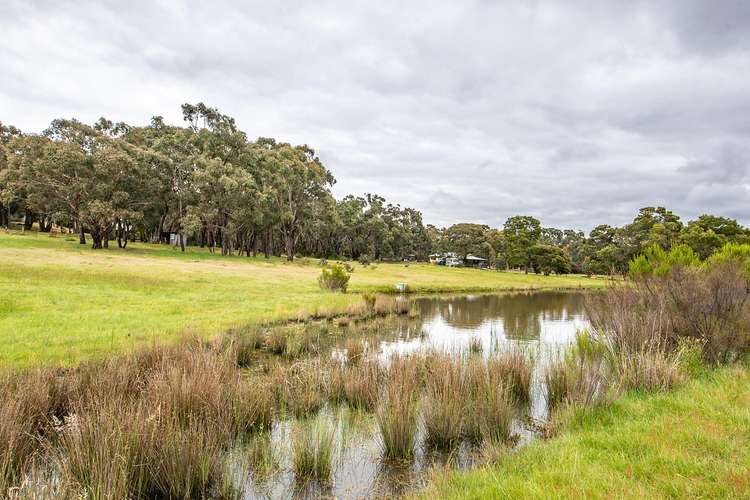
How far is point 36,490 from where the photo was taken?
349 centimetres

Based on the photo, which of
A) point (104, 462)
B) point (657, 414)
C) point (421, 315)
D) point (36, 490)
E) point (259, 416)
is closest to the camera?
point (36, 490)

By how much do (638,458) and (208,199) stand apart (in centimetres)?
5306

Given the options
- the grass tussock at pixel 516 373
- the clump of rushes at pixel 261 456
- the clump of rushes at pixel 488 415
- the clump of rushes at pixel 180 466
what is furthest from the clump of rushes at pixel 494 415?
the clump of rushes at pixel 180 466

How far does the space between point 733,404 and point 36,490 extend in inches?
319

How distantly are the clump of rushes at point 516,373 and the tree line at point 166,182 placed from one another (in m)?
42.2

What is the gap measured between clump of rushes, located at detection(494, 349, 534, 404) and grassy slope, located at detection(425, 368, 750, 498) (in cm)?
181

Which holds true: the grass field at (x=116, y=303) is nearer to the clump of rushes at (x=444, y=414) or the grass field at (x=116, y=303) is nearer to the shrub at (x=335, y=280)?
the shrub at (x=335, y=280)

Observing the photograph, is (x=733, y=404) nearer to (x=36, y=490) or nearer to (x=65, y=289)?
(x=36, y=490)

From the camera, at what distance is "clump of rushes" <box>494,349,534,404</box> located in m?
7.74

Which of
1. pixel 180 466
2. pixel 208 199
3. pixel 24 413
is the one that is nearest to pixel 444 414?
pixel 180 466

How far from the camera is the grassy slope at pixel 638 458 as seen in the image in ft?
12.4

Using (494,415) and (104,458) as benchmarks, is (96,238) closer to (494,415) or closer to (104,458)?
(104,458)

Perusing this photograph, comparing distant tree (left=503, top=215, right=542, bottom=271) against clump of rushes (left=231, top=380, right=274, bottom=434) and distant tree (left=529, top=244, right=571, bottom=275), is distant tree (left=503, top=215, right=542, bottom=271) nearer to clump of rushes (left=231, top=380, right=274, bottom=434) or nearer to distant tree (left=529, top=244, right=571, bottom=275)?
distant tree (left=529, top=244, right=571, bottom=275)

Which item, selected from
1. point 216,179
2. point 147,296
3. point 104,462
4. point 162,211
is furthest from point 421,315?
point 162,211
